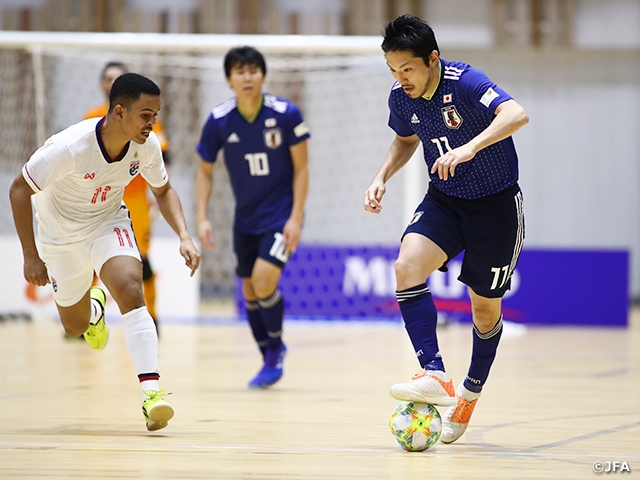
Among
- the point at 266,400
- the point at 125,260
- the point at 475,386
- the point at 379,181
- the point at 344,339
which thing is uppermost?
the point at 379,181

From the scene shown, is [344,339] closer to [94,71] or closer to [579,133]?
[94,71]

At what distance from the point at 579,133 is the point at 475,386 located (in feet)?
34.3

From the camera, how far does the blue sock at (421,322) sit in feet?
10.1

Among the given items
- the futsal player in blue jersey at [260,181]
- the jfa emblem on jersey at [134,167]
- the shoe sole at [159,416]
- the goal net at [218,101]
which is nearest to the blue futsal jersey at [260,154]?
the futsal player in blue jersey at [260,181]

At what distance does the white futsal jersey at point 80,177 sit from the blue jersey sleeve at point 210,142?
144 centimetres

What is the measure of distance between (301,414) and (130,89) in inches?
63.7

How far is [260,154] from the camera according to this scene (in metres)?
5.23

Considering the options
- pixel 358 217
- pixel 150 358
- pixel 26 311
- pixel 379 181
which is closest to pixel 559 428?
pixel 379 181

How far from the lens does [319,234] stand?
12.2m

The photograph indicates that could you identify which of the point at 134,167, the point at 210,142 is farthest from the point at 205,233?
the point at 134,167

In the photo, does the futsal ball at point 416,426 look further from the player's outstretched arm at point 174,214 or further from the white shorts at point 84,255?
the white shorts at point 84,255

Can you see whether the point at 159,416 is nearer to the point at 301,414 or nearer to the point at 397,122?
the point at 301,414

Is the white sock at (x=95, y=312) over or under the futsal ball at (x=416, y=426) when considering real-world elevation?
over

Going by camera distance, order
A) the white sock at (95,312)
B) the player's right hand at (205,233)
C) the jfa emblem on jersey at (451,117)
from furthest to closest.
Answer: the player's right hand at (205,233), the white sock at (95,312), the jfa emblem on jersey at (451,117)
